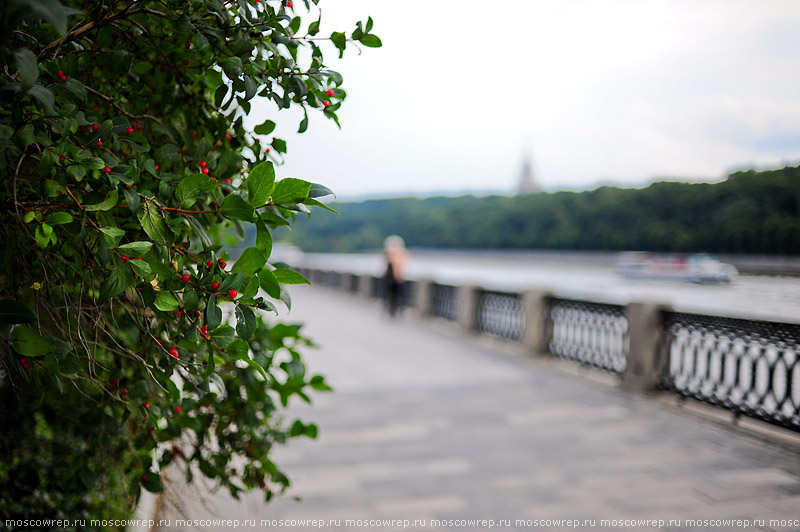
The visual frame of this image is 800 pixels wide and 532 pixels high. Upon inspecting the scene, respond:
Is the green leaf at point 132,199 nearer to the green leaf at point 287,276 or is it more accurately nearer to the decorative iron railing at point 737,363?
the green leaf at point 287,276

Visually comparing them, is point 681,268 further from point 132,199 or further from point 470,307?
point 132,199

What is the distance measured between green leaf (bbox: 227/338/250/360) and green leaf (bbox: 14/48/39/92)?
0.71 meters

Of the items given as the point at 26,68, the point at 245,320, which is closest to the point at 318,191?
the point at 245,320

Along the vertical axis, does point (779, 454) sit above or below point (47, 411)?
below

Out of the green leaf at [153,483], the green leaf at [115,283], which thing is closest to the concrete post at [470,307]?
the green leaf at [153,483]

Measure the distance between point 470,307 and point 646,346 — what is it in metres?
5.03

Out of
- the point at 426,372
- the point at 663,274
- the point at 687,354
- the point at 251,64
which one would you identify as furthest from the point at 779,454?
the point at 663,274

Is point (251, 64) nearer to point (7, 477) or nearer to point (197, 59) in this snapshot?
point (197, 59)

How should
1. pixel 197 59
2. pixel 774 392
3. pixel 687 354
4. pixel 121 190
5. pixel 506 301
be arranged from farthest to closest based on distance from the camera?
pixel 506 301 → pixel 687 354 → pixel 774 392 → pixel 197 59 → pixel 121 190

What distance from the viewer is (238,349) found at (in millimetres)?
1474

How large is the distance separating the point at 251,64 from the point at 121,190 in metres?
0.52

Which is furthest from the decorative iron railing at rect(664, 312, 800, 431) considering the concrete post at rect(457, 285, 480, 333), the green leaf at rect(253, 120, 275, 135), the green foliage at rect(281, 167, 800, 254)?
the green leaf at rect(253, 120, 275, 135)

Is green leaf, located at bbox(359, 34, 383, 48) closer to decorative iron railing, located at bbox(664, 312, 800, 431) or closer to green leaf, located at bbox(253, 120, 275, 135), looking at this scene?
green leaf, located at bbox(253, 120, 275, 135)

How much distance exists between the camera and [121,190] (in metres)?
1.41
